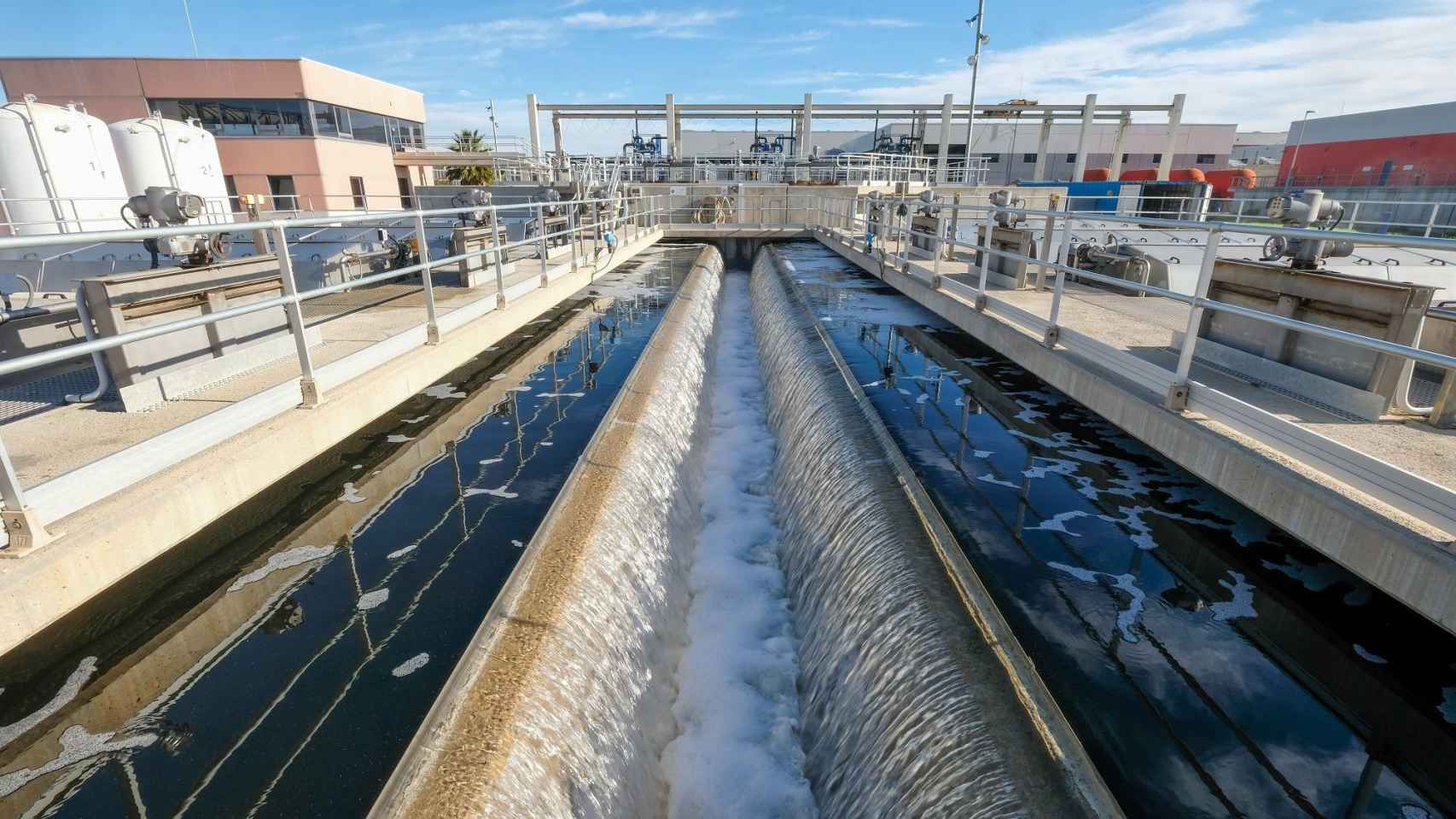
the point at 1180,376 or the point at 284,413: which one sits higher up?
the point at 1180,376

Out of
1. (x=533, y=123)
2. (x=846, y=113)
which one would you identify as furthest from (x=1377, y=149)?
(x=533, y=123)

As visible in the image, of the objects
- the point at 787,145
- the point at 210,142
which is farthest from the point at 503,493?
the point at 787,145

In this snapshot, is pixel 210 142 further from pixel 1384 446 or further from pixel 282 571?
pixel 1384 446

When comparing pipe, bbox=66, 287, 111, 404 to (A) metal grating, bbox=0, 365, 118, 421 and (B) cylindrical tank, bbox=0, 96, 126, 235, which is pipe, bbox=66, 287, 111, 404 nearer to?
(A) metal grating, bbox=0, 365, 118, 421

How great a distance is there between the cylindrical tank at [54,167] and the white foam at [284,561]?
1288 cm

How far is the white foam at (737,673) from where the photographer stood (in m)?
3.02

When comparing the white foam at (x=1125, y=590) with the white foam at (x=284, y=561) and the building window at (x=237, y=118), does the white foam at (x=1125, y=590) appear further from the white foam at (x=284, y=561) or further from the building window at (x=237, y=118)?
the building window at (x=237, y=118)

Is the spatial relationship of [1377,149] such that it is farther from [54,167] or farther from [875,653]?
[54,167]

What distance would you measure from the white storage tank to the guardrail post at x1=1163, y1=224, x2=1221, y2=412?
16.4 metres

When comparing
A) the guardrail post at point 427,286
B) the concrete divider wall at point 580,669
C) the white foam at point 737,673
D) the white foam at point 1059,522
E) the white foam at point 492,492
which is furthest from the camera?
the guardrail post at point 427,286

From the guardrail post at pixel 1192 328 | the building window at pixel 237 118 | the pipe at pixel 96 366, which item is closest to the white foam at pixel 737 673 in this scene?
the guardrail post at pixel 1192 328

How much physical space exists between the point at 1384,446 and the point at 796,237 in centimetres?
1827

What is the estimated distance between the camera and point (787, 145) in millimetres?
51250

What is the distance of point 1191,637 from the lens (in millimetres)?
3062
